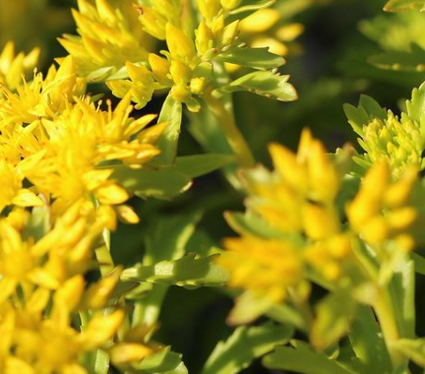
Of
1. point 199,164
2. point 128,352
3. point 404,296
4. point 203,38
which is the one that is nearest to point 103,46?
point 203,38

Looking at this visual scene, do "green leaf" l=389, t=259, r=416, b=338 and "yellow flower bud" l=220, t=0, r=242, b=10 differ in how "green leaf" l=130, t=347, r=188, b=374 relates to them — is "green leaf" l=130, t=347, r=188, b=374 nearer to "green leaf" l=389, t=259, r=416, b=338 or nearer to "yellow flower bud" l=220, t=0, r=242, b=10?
"green leaf" l=389, t=259, r=416, b=338

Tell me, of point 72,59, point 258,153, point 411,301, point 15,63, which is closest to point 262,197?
point 411,301

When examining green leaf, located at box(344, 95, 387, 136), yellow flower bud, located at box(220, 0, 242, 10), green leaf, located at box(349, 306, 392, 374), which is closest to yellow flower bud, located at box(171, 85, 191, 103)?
yellow flower bud, located at box(220, 0, 242, 10)

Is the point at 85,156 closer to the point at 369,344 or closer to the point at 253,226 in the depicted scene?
the point at 253,226

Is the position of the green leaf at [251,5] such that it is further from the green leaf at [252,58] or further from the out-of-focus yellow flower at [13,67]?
the out-of-focus yellow flower at [13,67]

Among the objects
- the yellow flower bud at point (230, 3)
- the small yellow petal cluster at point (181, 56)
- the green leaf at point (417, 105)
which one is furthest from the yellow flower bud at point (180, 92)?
the green leaf at point (417, 105)
